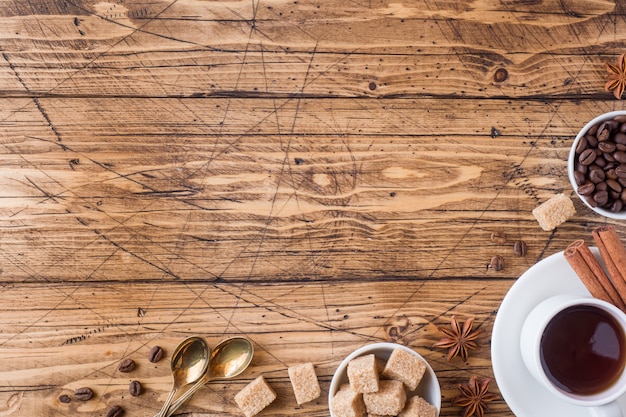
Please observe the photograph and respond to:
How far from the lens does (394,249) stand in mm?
1258

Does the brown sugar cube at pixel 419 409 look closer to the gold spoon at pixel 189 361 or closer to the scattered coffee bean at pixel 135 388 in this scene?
the gold spoon at pixel 189 361

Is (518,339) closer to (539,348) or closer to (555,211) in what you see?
(539,348)

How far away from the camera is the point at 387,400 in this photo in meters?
1.12

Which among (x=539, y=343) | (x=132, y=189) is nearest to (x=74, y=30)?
(x=132, y=189)

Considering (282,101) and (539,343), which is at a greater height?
(282,101)

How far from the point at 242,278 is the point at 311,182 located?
0.28 metres

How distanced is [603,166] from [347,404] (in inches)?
30.6

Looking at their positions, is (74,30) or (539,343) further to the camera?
(74,30)

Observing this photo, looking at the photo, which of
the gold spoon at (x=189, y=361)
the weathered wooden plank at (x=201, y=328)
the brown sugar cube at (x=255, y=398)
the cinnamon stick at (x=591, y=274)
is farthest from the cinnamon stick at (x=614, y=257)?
the gold spoon at (x=189, y=361)

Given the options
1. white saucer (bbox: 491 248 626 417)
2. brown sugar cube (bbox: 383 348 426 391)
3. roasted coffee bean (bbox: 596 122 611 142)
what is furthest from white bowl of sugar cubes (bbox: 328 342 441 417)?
roasted coffee bean (bbox: 596 122 611 142)

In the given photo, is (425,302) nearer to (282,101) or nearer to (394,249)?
(394,249)

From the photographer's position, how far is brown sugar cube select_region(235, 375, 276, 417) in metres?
1.20

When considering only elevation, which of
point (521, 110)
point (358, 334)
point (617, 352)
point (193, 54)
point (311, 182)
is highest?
point (193, 54)

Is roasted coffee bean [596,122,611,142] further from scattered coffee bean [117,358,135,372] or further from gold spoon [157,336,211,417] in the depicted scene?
scattered coffee bean [117,358,135,372]
